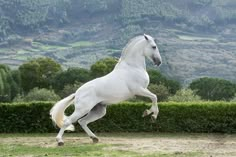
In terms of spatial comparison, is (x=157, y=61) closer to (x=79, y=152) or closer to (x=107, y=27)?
(x=79, y=152)

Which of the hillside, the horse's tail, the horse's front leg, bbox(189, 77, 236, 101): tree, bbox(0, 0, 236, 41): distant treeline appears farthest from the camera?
bbox(0, 0, 236, 41): distant treeline

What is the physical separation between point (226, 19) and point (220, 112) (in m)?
159

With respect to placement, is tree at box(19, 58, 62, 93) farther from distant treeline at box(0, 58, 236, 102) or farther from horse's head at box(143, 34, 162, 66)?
horse's head at box(143, 34, 162, 66)

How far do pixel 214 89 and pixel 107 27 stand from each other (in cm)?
11566

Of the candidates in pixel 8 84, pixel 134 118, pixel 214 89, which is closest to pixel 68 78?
pixel 8 84

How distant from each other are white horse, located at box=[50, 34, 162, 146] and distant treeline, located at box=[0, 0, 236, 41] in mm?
151093

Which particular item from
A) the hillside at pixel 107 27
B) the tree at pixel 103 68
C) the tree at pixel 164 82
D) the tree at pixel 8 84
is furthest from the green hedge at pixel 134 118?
the hillside at pixel 107 27

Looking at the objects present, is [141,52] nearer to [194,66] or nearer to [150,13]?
[194,66]

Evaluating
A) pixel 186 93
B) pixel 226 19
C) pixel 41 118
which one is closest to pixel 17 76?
pixel 186 93

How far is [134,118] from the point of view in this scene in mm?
18906

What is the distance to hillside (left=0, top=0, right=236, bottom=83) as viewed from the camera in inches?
5763

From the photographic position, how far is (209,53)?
14100cm

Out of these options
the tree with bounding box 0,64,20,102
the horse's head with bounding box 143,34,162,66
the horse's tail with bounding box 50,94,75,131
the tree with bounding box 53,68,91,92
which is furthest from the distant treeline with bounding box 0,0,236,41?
the horse's tail with bounding box 50,94,75,131

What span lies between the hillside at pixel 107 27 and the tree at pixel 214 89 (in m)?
70.3
